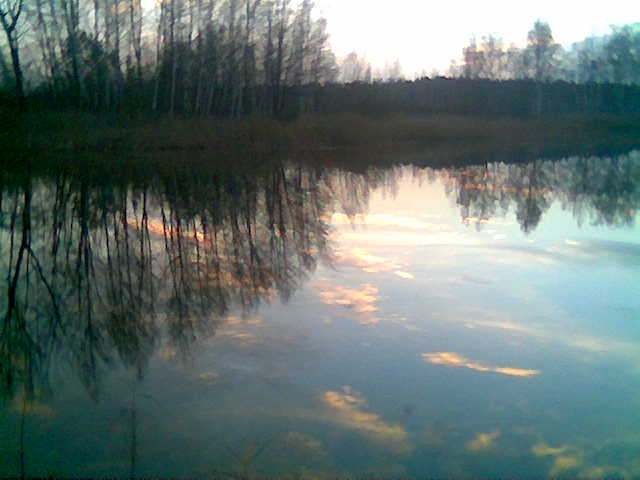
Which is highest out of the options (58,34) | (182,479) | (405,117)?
(58,34)

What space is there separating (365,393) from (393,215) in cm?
739

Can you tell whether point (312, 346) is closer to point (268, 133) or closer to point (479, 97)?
point (268, 133)

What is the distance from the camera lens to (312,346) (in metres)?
4.66

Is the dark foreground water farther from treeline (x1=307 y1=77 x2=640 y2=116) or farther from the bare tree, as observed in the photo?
treeline (x1=307 y1=77 x2=640 y2=116)

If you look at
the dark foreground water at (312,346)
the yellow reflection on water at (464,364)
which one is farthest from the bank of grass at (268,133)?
the yellow reflection on water at (464,364)

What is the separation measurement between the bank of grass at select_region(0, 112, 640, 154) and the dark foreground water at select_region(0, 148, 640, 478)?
454 inches

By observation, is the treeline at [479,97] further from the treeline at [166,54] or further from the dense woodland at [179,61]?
the treeline at [166,54]

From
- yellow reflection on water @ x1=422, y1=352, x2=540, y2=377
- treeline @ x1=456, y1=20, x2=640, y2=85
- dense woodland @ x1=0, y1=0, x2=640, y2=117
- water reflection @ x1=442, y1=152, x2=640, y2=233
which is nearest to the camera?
yellow reflection on water @ x1=422, y1=352, x2=540, y2=377

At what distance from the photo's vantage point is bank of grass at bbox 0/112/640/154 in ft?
67.7

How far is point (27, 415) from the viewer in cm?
354

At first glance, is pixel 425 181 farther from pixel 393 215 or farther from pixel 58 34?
pixel 58 34

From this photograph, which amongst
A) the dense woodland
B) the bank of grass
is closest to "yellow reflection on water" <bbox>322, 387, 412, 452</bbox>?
the bank of grass

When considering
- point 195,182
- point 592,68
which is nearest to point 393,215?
point 195,182

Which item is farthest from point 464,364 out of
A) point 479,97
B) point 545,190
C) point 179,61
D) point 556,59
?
point 556,59
